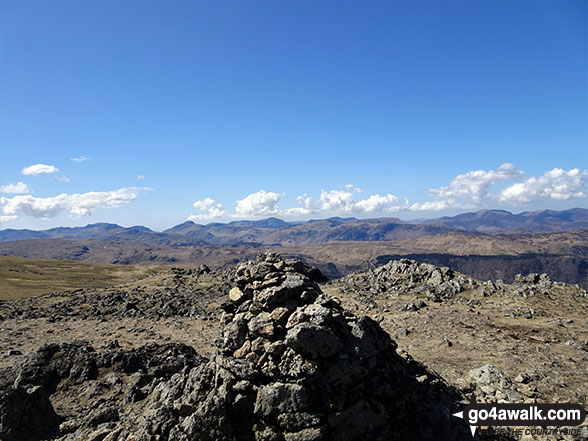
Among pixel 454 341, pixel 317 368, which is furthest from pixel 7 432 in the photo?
pixel 454 341

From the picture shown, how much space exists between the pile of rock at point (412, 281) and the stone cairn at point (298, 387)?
35781 millimetres

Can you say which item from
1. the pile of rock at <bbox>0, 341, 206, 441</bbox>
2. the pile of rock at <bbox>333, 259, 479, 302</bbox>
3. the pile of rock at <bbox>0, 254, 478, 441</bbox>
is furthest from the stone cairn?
the pile of rock at <bbox>333, 259, 479, 302</bbox>

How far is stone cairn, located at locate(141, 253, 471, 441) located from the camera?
14086mm

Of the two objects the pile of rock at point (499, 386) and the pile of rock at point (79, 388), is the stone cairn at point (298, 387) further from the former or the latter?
the pile of rock at point (499, 386)

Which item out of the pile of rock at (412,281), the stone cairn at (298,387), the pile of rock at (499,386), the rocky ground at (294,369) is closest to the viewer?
the stone cairn at (298,387)

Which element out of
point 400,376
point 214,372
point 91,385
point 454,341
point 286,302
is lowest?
point 454,341

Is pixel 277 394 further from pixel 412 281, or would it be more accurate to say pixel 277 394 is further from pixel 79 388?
pixel 412 281

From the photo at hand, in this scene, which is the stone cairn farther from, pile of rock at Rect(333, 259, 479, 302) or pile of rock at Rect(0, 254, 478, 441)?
pile of rock at Rect(333, 259, 479, 302)

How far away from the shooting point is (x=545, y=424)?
1930 cm

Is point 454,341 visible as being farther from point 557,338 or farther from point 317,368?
point 317,368

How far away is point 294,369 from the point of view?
1493cm

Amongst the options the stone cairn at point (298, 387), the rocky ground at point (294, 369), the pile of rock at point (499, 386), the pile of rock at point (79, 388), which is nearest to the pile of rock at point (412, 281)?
the rocky ground at point (294, 369)

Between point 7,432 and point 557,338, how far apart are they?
152 feet

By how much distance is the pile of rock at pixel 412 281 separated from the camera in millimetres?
51344
